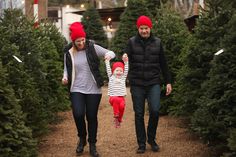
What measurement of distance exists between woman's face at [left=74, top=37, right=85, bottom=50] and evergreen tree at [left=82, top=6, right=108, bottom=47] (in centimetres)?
2770

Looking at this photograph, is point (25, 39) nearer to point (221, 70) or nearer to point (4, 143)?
point (4, 143)

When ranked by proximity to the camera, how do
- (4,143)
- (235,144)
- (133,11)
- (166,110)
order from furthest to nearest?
1. (133,11)
2. (166,110)
3. (4,143)
4. (235,144)

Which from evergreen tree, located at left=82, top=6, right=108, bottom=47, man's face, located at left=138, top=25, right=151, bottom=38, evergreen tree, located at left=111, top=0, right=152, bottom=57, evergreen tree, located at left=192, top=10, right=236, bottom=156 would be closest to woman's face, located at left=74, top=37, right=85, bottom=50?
man's face, located at left=138, top=25, right=151, bottom=38

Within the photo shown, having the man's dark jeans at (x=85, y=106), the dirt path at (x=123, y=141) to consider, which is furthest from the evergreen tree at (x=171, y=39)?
the man's dark jeans at (x=85, y=106)

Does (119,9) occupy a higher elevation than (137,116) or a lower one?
higher

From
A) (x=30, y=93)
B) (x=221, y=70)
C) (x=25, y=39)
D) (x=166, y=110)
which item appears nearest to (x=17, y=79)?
(x=30, y=93)

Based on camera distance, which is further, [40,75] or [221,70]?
[40,75]

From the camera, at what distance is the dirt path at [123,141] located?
7.04 meters

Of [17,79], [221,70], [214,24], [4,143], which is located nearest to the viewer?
[4,143]

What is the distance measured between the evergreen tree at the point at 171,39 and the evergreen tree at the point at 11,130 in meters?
4.87

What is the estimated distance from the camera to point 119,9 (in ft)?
87.6

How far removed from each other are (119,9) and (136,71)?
20240 mm

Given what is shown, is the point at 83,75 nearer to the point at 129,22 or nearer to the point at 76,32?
the point at 76,32

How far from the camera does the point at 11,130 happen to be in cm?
537
